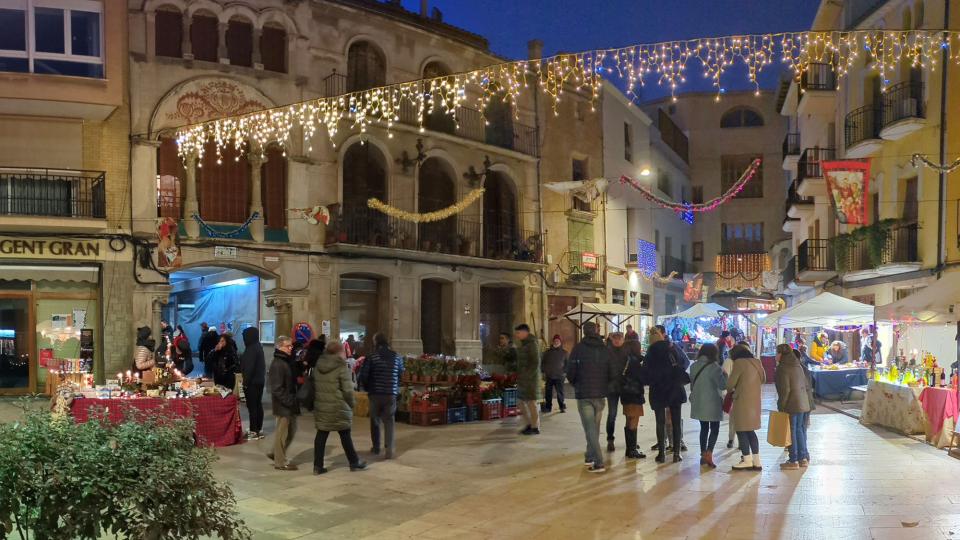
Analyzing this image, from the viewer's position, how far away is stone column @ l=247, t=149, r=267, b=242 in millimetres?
19781

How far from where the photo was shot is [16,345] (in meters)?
17.5

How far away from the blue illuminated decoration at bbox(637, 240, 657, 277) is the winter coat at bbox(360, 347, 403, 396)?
24.0 meters

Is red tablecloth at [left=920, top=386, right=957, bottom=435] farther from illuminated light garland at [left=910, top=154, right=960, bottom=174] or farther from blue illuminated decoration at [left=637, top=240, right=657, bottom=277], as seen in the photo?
blue illuminated decoration at [left=637, top=240, right=657, bottom=277]

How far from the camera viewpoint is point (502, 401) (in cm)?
1465

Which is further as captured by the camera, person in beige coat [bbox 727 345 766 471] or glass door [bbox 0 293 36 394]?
glass door [bbox 0 293 36 394]

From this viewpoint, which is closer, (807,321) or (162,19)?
(807,321)

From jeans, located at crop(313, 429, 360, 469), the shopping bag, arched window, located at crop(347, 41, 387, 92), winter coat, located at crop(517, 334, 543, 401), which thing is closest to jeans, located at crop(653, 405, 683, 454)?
the shopping bag

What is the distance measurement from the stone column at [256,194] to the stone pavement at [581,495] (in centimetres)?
934

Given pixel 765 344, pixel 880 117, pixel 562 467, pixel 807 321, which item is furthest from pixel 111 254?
pixel 765 344

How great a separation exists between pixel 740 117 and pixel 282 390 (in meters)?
40.5

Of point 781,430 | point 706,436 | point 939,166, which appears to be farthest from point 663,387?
point 939,166

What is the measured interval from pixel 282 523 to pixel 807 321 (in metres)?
12.9

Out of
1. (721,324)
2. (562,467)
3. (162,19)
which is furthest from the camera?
(721,324)

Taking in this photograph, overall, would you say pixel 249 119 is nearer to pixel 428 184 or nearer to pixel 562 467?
pixel 428 184
